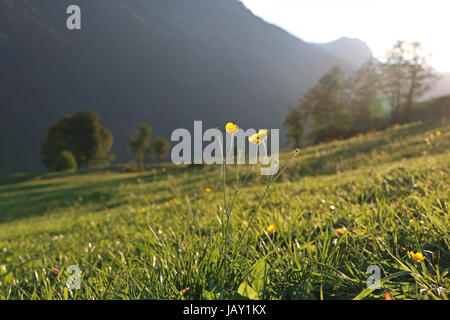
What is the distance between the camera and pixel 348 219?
1957 mm

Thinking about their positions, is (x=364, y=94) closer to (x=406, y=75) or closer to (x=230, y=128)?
(x=406, y=75)

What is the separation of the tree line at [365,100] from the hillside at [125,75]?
9575cm

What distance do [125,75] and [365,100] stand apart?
156 meters

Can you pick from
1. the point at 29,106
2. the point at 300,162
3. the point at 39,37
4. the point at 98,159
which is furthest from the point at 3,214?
the point at 39,37

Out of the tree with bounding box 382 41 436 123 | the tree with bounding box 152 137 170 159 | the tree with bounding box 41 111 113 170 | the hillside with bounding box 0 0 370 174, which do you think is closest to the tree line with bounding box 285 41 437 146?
the tree with bounding box 382 41 436 123

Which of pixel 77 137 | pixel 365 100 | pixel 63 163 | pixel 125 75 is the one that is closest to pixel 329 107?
pixel 365 100

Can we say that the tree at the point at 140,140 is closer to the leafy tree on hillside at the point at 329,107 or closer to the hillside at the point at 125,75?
the leafy tree on hillside at the point at 329,107

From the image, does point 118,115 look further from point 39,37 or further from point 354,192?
point 354,192

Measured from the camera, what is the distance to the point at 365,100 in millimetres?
32188

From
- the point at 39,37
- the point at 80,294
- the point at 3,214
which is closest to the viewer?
the point at 80,294

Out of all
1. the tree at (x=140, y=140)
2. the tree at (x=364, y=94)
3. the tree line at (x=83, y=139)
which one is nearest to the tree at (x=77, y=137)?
the tree line at (x=83, y=139)

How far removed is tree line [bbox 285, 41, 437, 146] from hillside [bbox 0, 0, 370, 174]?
95753mm
